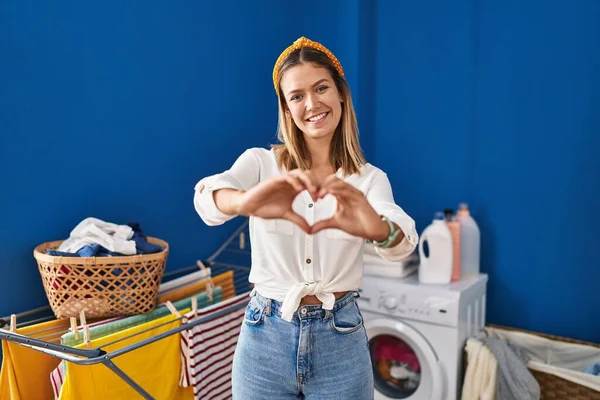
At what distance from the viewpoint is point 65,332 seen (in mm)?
1645

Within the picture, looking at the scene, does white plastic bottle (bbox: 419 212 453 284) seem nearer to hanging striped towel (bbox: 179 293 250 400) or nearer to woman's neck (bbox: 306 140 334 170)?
hanging striped towel (bbox: 179 293 250 400)

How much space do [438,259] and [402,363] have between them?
19.4 inches

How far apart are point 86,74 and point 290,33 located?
1.30 m

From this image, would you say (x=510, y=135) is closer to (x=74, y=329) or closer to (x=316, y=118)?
(x=316, y=118)

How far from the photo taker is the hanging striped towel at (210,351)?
5.67ft

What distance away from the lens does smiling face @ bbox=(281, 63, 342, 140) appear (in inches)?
43.9

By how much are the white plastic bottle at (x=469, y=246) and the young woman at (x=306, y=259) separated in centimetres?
157

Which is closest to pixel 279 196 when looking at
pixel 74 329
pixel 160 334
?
pixel 160 334

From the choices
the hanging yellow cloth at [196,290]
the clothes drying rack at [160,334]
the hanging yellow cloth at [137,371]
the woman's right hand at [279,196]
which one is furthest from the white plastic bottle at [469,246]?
the woman's right hand at [279,196]

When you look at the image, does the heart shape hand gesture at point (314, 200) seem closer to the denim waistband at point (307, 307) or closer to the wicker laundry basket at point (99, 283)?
the denim waistband at point (307, 307)

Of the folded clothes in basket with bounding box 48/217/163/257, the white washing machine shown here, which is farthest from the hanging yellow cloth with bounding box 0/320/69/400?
the white washing machine

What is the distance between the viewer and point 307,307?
1.07 metres

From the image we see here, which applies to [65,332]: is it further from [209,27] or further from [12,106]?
[209,27]

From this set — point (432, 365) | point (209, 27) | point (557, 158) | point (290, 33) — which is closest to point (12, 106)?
point (209, 27)
